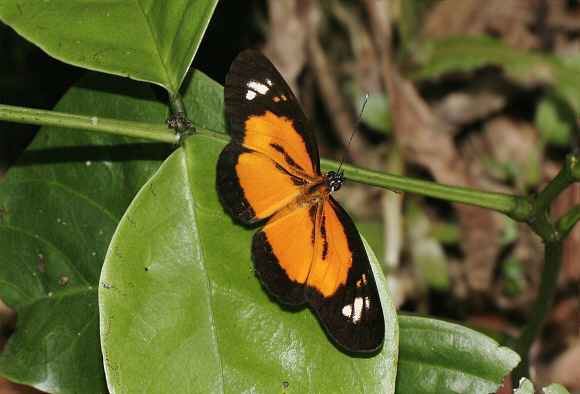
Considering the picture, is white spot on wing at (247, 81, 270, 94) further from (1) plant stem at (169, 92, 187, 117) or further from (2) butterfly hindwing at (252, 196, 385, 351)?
(2) butterfly hindwing at (252, 196, 385, 351)

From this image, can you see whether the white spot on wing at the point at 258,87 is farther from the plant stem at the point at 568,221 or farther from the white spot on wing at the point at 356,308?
the plant stem at the point at 568,221

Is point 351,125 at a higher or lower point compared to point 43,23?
lower

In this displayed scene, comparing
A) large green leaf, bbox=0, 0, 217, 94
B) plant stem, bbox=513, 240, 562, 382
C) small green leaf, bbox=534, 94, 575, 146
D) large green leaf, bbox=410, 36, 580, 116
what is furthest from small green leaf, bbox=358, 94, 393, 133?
large green leaf, bbox=0, 0, 217, 94

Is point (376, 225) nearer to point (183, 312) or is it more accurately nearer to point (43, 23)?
point (183, 312)

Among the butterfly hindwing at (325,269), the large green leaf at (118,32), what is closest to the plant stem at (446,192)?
the butterfly hindwing at (325,269)

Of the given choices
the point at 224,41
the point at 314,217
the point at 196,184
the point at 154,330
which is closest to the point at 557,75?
the point at 224,41

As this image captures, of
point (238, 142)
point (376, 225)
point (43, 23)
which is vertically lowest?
point (376, 225)
